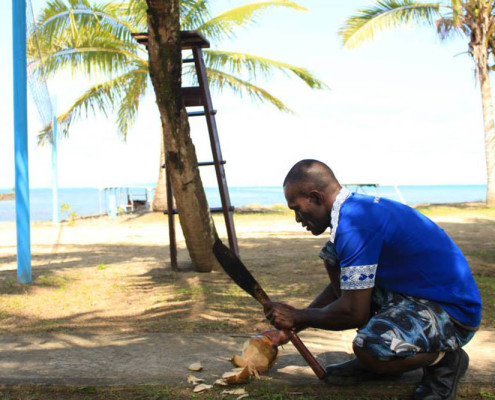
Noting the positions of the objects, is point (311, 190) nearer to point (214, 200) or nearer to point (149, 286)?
point (149, 286)

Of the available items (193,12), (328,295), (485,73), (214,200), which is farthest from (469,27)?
(214,200)

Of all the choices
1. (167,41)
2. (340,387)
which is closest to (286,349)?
(340,387)

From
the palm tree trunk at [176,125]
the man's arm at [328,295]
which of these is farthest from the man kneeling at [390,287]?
the palm tree trunk at [176,125]

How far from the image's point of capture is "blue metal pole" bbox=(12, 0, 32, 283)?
5777 millimetres

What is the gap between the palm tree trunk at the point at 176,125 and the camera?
212 inches

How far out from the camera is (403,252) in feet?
8.67

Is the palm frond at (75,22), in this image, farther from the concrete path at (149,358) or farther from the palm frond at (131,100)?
the concrete path at (149,358)

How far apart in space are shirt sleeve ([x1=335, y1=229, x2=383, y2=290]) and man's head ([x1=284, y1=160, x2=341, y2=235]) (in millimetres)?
228

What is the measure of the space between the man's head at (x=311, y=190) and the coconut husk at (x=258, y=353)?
0.75m

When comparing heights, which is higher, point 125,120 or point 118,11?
point 118,11

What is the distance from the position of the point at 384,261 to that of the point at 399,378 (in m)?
0.76

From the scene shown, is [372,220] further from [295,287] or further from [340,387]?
[295,287]

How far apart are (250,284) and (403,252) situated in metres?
0.82

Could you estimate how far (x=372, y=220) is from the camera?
8.51ft
